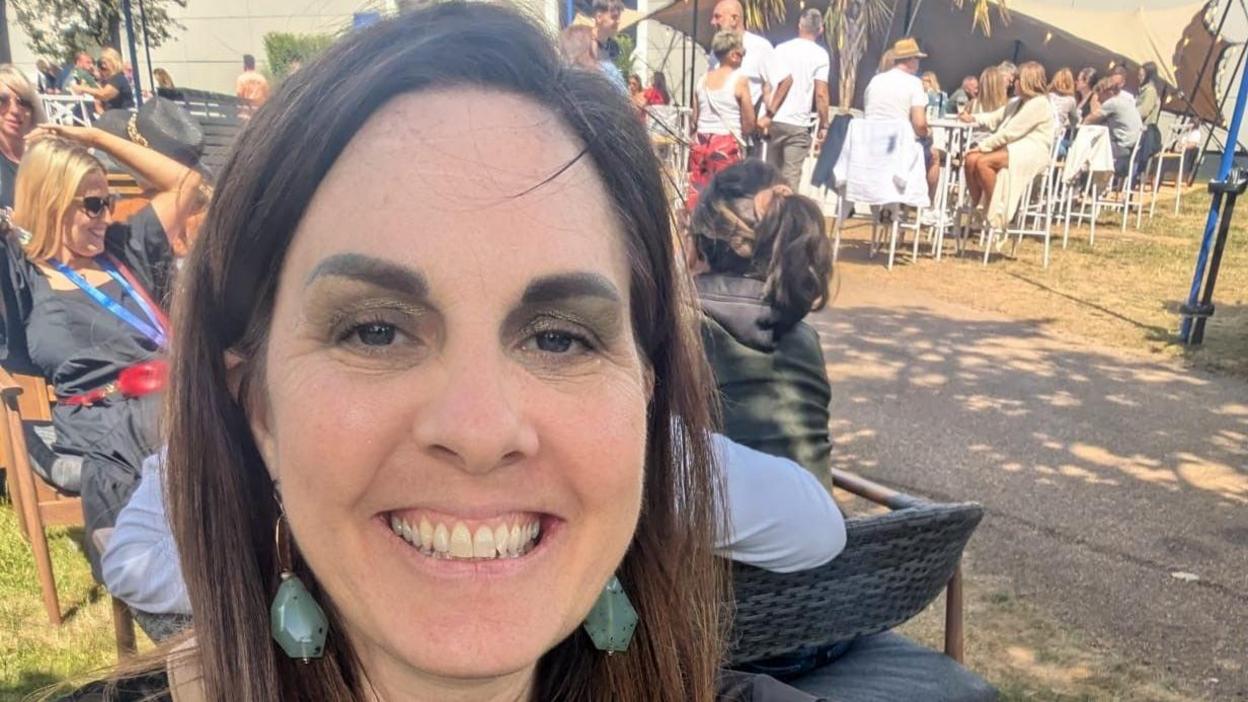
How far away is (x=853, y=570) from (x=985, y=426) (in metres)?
3.95

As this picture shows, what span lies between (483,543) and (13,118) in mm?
5758

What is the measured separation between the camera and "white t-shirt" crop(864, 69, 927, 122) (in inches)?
416

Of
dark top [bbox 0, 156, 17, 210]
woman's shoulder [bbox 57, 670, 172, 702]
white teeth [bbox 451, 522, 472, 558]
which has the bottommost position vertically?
woman's shoulder [bbox 57, 670, 172, 702]

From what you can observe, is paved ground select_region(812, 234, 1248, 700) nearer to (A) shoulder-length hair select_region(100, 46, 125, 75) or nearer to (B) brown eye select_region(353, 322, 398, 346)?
(B) brown eye select_region(353, 322, 398, 346)

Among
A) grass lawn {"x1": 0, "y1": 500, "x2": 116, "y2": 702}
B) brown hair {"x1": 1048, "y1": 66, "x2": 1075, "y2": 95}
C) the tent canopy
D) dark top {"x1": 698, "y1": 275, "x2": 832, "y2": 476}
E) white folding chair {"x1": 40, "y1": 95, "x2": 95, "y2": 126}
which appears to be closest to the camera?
dark top {"x1": 698, "y1": 275, "x2": 832, "y2": 476}

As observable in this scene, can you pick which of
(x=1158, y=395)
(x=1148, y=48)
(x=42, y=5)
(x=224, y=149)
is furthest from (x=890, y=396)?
(x=1148, y=48)

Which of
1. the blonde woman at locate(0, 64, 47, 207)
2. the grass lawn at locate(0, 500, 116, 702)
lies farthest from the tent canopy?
the grass lawn at locate(0, 500, 116, 702)

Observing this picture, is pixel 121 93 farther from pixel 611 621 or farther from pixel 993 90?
pixel 611 621

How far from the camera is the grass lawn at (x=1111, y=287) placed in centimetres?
810

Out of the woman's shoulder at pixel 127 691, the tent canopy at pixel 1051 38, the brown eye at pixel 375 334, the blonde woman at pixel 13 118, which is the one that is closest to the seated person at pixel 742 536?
the woman's shoulder at pixel 127 691

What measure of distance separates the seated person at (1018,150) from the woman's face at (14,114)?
876cm

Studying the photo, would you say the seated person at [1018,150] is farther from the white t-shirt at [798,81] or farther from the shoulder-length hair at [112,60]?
the shoulder-length hair at [112,60]

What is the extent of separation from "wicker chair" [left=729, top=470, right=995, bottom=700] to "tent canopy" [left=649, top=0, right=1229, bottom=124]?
17.1 m

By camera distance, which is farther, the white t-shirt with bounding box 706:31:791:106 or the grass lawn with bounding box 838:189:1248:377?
the white t-shirt with bounding box 706:31:791:106
